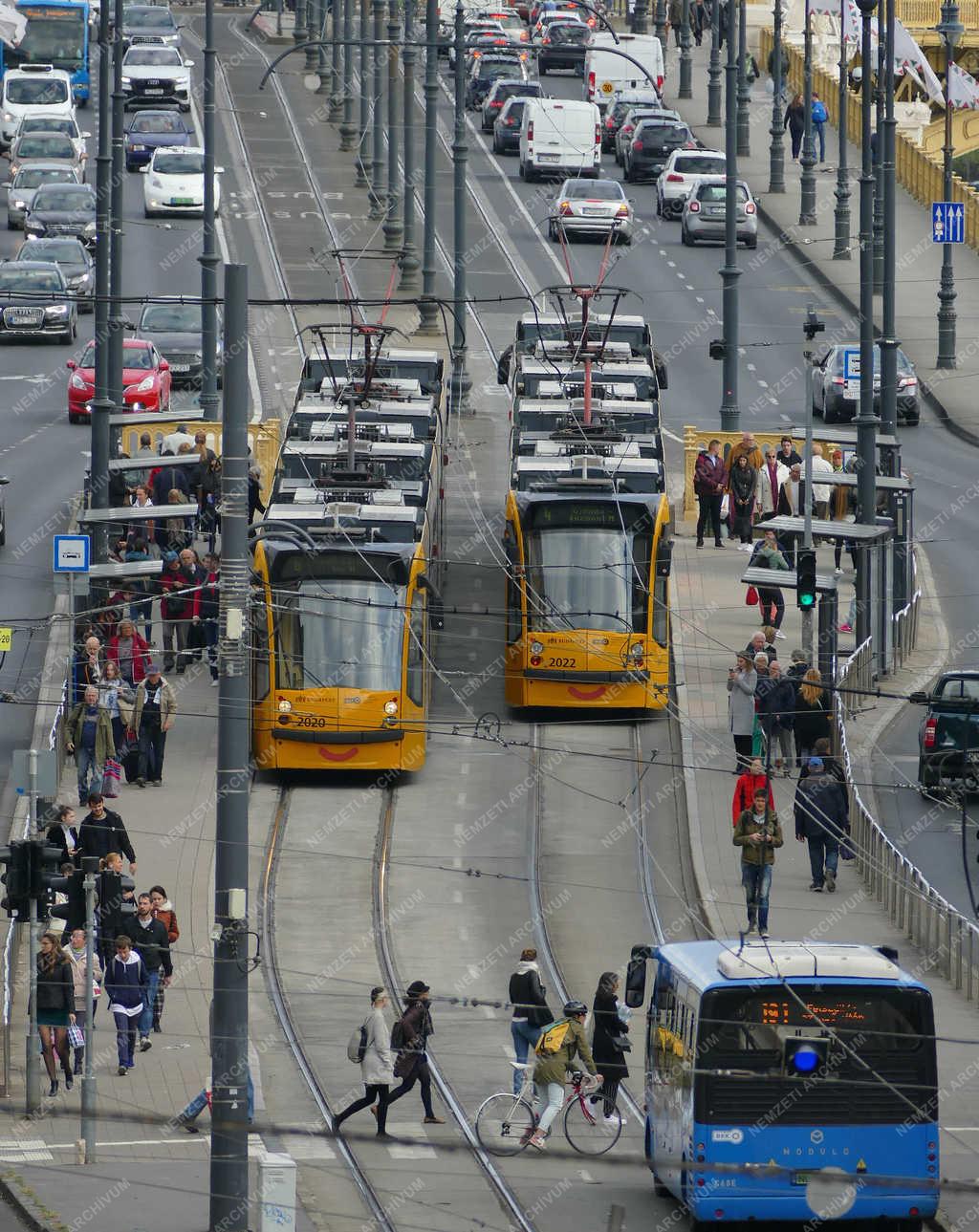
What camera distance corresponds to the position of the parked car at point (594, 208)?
65812 millimetres

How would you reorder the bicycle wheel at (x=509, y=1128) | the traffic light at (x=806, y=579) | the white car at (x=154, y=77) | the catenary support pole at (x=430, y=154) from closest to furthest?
the bicycle wheel at (x=509, y=1128)
the traffic light at (x=806, y=579)
the catenary support pole at (x=430, y=154)
the white car at (x=154, y=77)

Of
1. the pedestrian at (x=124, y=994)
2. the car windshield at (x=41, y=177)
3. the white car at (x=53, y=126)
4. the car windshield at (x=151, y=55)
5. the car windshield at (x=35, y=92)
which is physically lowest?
the pedestrian at (x=124, y=994)

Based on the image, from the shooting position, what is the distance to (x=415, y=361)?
4503 cm

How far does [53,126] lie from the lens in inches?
2911

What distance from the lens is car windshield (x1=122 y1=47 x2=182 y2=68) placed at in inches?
3258

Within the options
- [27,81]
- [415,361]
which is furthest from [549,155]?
[415,361]

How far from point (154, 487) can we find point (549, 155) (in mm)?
35485

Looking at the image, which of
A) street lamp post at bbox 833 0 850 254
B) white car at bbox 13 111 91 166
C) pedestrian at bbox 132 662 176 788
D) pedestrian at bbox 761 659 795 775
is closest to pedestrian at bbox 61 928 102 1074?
pedestrian at bbox 132 662 176 788

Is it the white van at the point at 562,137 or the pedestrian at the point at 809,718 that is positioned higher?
the white van at the point at 562,137

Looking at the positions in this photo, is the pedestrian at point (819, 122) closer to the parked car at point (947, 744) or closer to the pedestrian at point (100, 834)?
the parked car at point (947, 744)

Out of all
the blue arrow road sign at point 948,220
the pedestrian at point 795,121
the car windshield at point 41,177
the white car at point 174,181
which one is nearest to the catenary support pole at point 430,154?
the blue arrow road sign at point 948,220

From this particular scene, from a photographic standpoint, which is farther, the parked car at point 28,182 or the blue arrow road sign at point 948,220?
the parked car at point 28,182

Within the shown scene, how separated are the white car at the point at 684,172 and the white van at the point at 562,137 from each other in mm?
3967

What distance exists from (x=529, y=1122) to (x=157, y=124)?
54679mm
